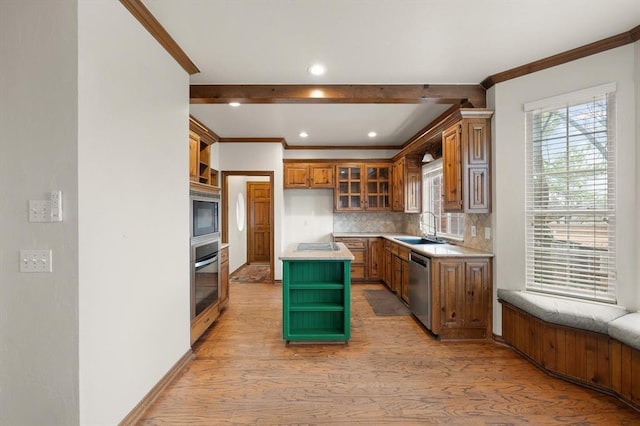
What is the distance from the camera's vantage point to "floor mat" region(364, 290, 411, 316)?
3.74 metres

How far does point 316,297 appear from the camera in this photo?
3.04m

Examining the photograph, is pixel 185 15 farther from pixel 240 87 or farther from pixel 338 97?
pixel 338 97

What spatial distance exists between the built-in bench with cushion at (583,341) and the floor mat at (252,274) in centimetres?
414

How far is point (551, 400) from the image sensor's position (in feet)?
6.56

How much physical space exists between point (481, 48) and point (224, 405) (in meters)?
3.39

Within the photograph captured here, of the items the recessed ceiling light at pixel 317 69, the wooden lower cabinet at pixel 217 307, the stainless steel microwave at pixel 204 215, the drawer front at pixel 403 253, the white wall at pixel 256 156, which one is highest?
the recessed ceiling light at pixel 317 69

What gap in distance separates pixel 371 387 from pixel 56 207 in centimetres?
229

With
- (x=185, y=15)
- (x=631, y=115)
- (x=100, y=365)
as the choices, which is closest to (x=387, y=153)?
(x=631, y=115)

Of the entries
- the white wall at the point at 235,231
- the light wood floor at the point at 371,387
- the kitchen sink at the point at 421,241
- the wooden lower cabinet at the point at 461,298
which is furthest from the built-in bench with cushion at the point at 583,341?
the white wall at the point at 235,231

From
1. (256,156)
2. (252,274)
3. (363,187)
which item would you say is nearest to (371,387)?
(363,187)

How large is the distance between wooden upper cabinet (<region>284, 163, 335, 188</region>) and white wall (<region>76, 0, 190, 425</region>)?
10.0 ft

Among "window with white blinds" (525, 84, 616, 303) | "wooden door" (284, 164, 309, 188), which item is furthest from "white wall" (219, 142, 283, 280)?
"window with white blinds" (525, 84, 616, 303)

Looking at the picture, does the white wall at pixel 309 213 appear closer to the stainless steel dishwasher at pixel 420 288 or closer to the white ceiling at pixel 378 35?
the stainless steel dishwasher at pixel 420 288

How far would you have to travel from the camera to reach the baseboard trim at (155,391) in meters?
1.75
